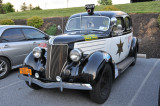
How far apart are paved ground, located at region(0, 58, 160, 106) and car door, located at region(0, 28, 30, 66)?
33.7 inches

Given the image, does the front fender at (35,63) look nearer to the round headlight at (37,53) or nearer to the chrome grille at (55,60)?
the round headlight at (37,53)

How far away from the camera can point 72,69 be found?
3.18 metres

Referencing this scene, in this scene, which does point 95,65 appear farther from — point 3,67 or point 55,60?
point 3,67

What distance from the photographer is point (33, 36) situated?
6309mm

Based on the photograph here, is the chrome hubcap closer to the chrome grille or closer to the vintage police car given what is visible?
the vintage police car

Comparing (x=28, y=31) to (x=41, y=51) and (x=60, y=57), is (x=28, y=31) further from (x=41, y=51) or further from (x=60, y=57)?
(x=60, y=57)

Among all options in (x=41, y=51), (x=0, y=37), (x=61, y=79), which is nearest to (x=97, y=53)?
(x=61, y=79)

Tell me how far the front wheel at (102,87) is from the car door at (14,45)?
134 inches

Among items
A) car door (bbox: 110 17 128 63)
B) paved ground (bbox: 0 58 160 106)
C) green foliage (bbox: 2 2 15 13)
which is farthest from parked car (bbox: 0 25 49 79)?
green foliage (bbox: 2 2 15 13)

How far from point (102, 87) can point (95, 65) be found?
2.01ft

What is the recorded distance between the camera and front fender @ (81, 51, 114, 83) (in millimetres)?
3061

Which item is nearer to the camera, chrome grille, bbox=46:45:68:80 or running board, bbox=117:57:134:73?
chrome grille, bbox=46:45:68:80

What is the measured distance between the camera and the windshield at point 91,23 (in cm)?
452

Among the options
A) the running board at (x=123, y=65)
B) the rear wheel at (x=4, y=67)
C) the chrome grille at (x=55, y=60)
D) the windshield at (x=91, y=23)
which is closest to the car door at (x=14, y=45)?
the rear wheel at (x=4, y=67)
